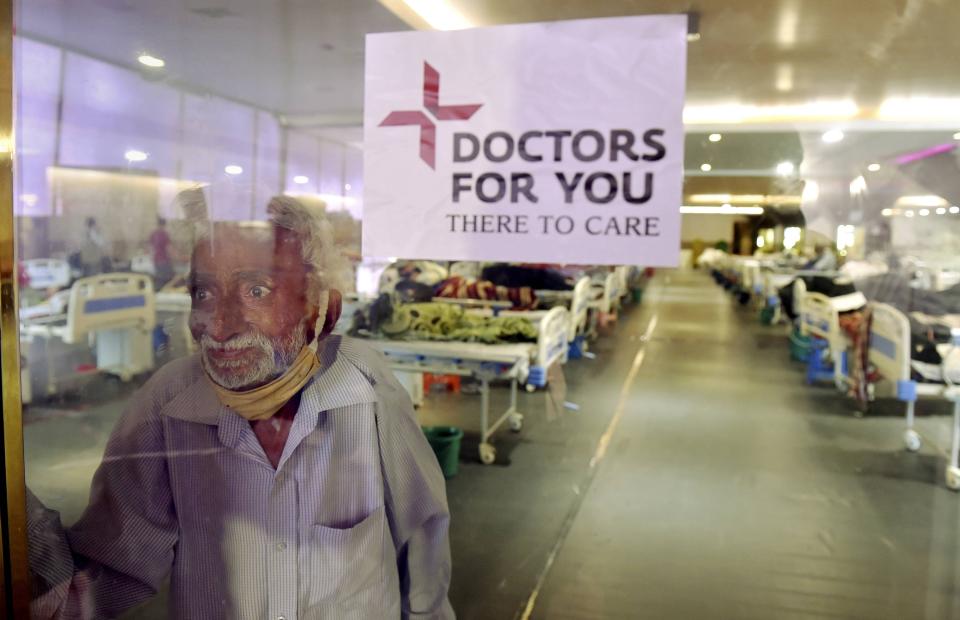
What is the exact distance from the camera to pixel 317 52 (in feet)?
4.87

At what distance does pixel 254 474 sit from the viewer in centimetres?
119

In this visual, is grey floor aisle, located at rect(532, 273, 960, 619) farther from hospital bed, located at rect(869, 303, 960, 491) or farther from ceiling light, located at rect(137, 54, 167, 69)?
ceiling light, located at rect(137, 54, 167, 69)

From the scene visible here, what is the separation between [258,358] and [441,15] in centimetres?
69

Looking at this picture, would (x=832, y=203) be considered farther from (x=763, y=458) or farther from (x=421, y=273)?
(x=763, y=458)

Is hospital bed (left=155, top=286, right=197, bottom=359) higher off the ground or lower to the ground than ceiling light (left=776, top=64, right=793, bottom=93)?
lower

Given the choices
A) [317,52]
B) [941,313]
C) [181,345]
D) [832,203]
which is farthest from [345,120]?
[941,313]

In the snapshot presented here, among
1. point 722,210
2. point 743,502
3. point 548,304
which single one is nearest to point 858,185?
point 722,210

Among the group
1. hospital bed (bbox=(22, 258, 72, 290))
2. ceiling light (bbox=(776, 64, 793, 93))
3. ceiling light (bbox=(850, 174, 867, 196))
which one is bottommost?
hospital bed (bbox=(22, 258, 72, 290))

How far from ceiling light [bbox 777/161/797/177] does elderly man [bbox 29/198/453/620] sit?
2.90 ft

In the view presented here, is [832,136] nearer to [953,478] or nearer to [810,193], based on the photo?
[810,193]

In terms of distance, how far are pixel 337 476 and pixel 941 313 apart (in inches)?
60.1

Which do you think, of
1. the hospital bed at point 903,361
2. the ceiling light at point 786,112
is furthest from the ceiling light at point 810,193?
the hospital bed at point 903,361

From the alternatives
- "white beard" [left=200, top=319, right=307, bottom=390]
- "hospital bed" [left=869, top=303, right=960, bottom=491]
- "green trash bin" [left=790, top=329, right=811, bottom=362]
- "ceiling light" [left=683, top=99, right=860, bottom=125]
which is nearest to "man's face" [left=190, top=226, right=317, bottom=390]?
"white beard" [left=200, top=319, right=307, bottom=390]

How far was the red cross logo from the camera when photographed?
1.27 m
